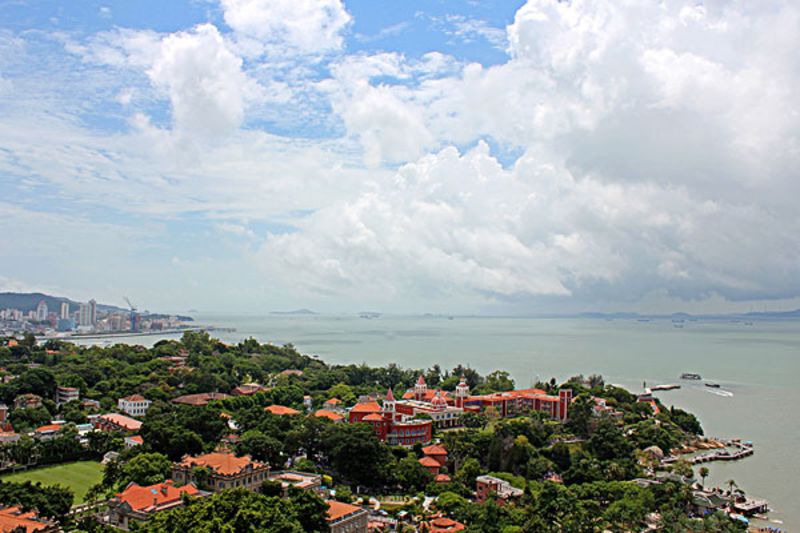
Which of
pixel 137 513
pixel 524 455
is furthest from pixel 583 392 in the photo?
pixel 137 513

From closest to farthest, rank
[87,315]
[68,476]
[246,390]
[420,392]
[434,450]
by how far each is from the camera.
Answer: [68,476] → [434,450] → [420,392] → [246,390] → [87,315]

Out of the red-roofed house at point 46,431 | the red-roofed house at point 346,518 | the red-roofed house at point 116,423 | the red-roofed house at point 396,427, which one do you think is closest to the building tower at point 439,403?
the red-roofed house at point 396,427

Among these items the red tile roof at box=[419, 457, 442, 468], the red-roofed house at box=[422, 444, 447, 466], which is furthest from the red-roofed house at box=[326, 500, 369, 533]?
the red-roofed house at box=[422, 444, 447, 466]

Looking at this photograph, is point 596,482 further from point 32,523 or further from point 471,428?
point 32,523

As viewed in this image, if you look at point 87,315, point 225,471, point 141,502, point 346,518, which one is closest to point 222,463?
point 225,471

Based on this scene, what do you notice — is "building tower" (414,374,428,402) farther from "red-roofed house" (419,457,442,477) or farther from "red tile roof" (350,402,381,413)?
"red-roofed house" (419,457,442,477)

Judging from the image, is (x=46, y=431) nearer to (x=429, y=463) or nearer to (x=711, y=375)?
(x=429, y=463)

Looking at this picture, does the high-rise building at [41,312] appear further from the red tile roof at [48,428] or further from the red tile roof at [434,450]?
the red tile roof at [434,450]
